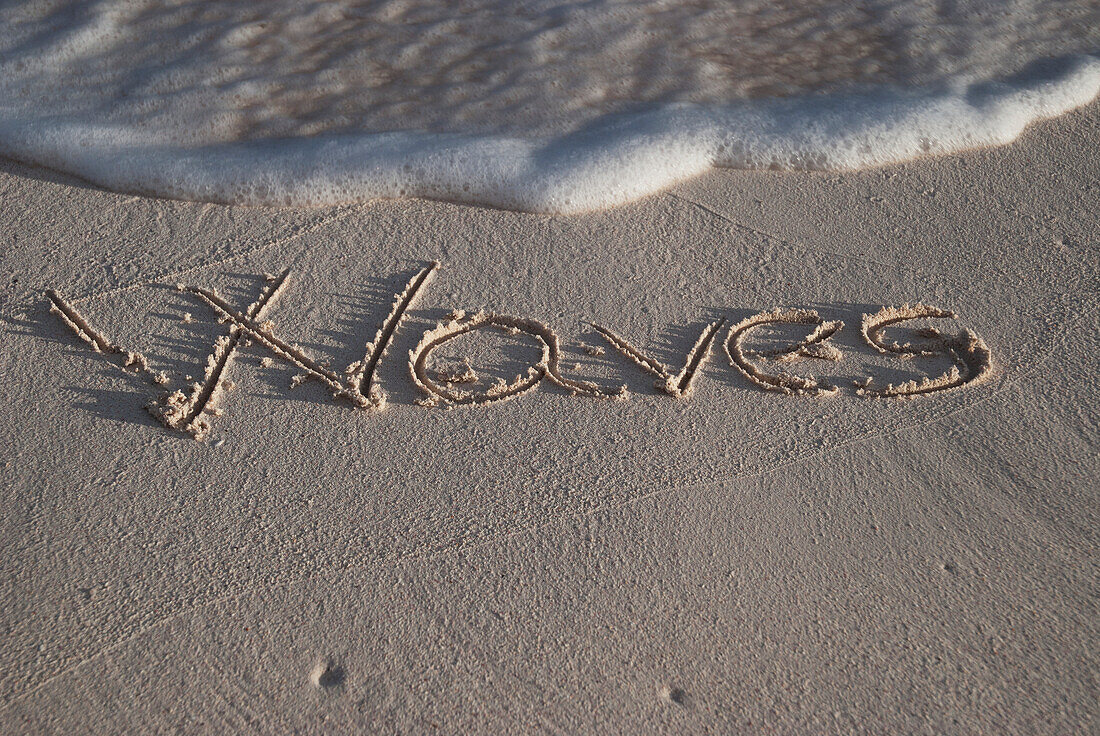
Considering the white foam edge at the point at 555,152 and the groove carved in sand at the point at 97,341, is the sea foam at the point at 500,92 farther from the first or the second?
the groove carved in sand at the point at 97,341

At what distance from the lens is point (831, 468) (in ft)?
6.00

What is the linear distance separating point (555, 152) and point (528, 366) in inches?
35.7

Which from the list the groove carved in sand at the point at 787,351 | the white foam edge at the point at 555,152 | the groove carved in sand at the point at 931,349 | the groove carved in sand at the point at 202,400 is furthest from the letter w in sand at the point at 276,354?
the groove carved in sand at the point at 931,349

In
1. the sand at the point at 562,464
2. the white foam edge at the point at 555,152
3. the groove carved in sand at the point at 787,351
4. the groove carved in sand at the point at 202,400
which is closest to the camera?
the sand at the point at 562,464

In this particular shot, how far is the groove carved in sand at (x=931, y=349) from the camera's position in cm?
200

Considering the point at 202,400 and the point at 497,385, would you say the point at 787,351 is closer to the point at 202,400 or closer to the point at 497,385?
the point at 497,385

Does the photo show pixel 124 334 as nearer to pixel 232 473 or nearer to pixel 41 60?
pixel 232 473

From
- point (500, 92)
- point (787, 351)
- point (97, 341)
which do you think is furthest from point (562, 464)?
point (500, 92)

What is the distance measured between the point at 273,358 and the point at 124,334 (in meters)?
0.39

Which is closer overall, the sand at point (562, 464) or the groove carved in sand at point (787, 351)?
the sand at point (562, 464)

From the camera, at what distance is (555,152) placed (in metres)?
2.67

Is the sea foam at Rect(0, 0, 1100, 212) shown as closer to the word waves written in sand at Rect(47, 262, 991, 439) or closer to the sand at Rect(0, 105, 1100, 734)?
the sand at Rect(0, 105, 1100, 734)

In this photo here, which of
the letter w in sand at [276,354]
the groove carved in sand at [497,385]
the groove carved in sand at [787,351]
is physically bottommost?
the groove carved in sand at [787,351]

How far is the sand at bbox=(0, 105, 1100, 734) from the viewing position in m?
1.49
